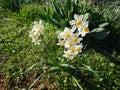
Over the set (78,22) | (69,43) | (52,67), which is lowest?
(52,67)

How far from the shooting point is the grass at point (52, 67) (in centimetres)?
392

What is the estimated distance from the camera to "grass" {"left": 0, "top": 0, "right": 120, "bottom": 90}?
3922 millimetres

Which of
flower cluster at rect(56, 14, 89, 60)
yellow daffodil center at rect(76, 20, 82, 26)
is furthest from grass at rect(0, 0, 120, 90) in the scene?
yellow daffodil center at rect(76, 20, 82, 26)

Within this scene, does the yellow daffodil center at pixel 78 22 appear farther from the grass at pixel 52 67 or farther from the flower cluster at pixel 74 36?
the grass at pixel 52 67

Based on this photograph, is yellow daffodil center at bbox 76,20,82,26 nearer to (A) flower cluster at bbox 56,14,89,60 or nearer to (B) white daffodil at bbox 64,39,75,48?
(A) flower cluster at bbox 56,14,89,60

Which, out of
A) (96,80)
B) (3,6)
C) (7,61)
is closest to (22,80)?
(7,61)

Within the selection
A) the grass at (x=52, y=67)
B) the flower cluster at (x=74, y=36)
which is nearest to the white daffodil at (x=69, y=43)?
the flower cluster at (x=74, y=36)

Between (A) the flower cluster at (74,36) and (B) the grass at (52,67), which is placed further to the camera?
(B) the grass at (52,67)

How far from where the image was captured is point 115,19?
4.88 m

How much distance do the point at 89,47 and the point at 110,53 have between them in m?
0.36

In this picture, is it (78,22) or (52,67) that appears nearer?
(78,22)

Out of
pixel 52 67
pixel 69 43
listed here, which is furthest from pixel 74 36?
pixel 52 67

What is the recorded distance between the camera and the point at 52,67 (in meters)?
3.99

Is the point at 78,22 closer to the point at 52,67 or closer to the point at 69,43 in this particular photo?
the point at 69,43
